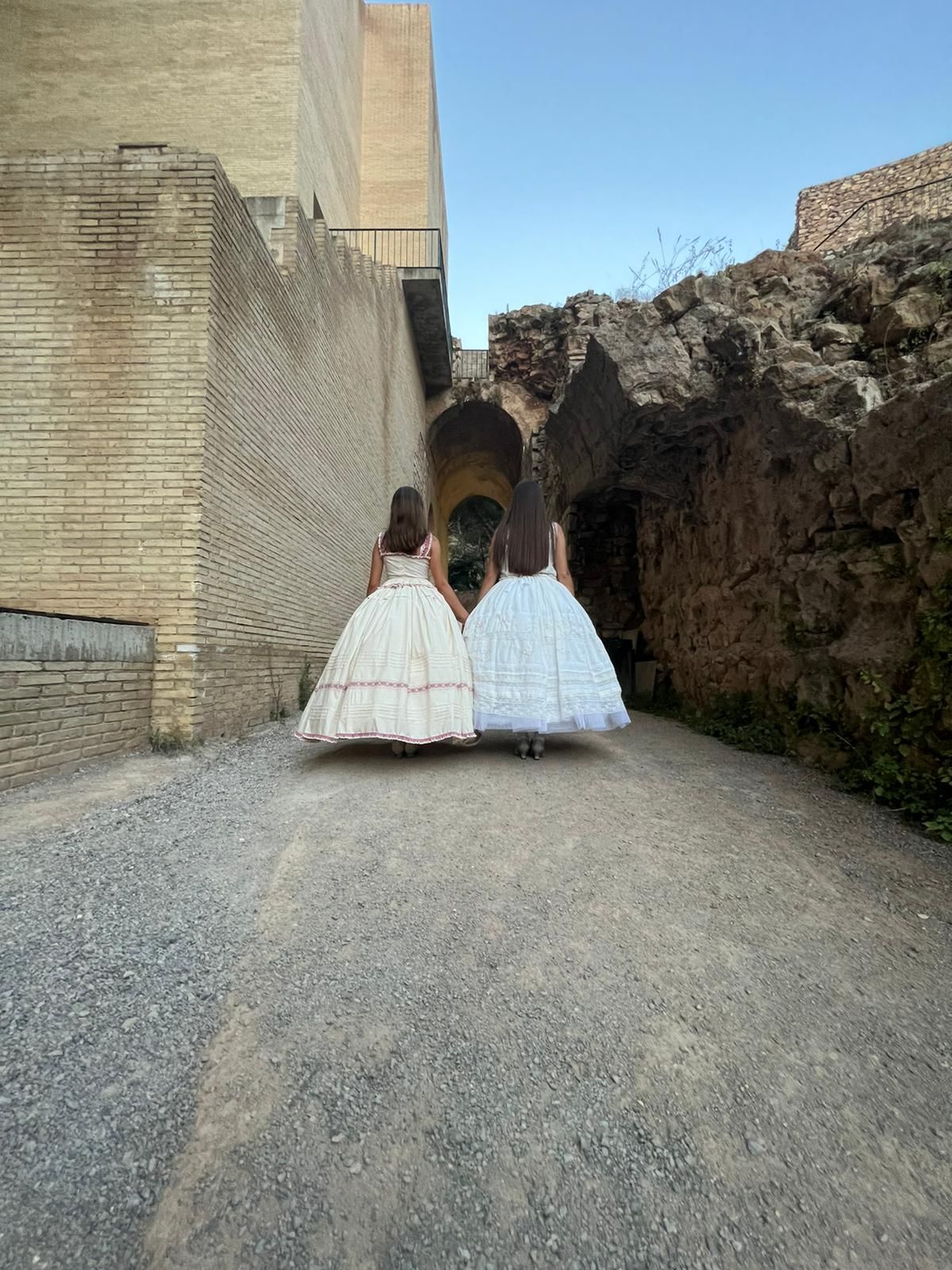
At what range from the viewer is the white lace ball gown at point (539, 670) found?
383cm

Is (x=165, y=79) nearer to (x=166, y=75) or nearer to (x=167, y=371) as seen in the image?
(x=166, y=75)

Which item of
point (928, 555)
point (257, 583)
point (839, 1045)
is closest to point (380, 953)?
point (839, 1045)

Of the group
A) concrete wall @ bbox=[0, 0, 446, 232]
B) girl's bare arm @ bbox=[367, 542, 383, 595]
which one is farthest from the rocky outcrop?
concrete wall @ bbox=[0, 0, 446, 232]

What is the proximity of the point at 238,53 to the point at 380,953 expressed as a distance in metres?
10.8

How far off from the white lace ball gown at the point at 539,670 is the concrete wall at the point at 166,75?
7.39m

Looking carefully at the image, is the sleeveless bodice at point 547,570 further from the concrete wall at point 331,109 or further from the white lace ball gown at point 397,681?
the concrete wall at point 331,109

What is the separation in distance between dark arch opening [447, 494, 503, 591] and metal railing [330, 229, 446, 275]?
918cm

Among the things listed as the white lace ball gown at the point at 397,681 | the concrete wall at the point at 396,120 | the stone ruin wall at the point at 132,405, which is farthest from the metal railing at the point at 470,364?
the white lace ball gown at the point at 397,681

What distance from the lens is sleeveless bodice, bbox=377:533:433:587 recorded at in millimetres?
4047

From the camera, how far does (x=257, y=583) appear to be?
5.35 meters

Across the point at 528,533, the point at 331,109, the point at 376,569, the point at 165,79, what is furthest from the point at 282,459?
the point at 331,109

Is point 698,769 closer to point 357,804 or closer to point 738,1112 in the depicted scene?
point 357,804

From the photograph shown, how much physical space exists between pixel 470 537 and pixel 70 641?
73.2ft

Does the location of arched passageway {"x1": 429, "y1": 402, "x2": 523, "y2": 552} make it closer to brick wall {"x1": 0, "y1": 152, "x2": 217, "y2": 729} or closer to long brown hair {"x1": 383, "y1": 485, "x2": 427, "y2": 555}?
brick wall {"x1": 0, "y1": 152, "x2": 217, "y2": 729}
